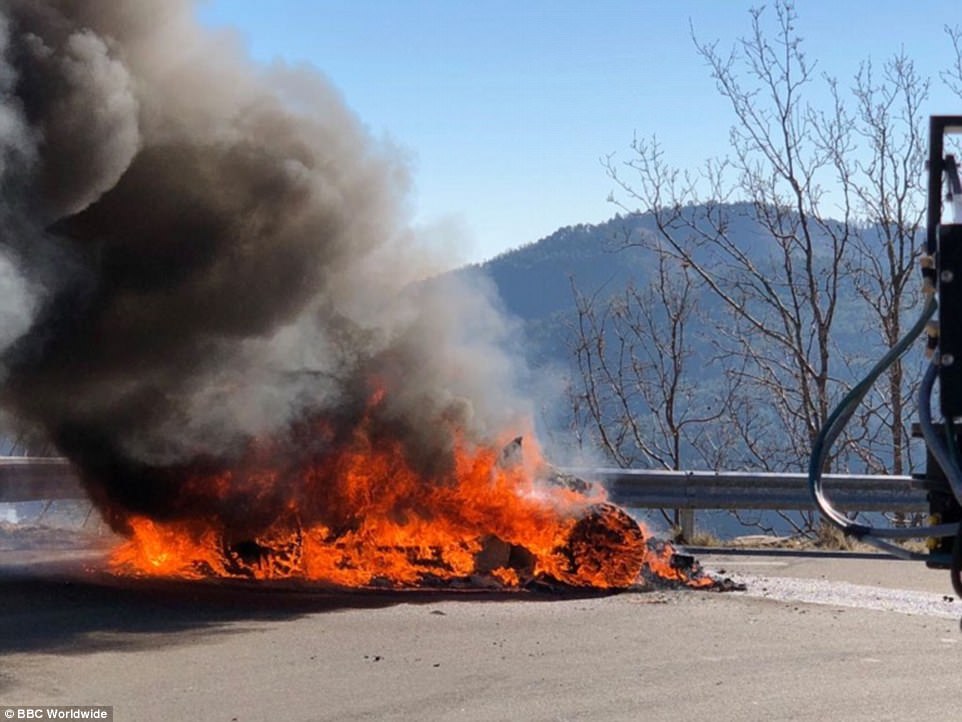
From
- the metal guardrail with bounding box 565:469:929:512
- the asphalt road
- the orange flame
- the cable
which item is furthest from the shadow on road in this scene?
the cable

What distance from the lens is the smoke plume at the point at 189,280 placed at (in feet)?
35.2

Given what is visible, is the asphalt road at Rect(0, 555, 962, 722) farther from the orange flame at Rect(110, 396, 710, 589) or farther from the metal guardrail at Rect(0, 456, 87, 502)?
the metal guardrail at Rect(0, 456, 87, 502)

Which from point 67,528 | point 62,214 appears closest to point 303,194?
point 62,214

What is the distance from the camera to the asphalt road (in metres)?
7.01

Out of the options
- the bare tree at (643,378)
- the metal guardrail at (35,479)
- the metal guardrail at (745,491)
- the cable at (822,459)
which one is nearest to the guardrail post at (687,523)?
the metal guardrail at (745,491)

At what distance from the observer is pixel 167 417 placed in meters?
11.5

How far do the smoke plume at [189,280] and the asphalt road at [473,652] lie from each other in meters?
1.49

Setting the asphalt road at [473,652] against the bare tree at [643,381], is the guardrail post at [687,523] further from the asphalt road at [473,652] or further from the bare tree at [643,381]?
the bare tree at [643,381]

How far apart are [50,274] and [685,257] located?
625 inches

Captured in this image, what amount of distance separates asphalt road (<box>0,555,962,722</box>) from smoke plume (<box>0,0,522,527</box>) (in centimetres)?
149

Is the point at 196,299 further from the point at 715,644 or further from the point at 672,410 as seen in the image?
the point at 672,410

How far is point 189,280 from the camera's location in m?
11.6

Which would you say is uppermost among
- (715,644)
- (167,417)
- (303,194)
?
(303,194)

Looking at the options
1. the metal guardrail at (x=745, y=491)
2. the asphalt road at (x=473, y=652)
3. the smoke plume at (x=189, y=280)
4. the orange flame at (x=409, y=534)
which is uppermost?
the smoke plume at (x=189, y=280)
